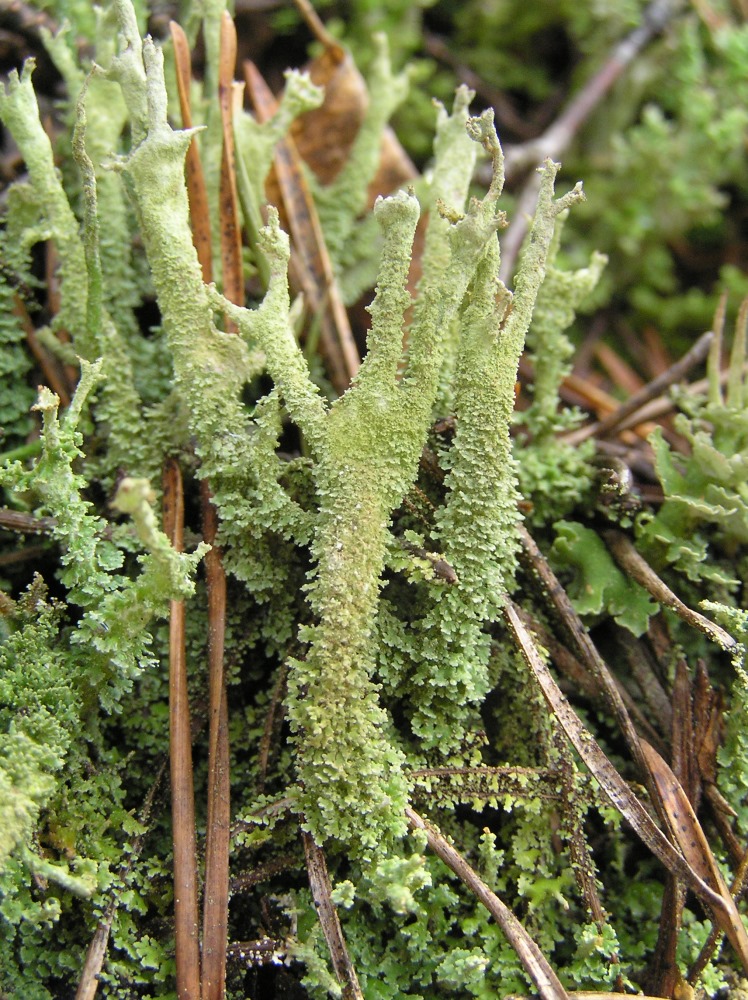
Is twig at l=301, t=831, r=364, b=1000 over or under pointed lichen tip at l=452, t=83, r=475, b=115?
under

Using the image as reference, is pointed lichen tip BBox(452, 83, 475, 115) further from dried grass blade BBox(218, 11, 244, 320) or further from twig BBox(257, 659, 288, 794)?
twig BBox(257, 659, 288, 794)

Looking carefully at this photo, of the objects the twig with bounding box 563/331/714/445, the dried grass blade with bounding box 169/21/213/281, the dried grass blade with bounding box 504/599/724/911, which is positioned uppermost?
the dried grass blade with bounding box 169/21/213/281

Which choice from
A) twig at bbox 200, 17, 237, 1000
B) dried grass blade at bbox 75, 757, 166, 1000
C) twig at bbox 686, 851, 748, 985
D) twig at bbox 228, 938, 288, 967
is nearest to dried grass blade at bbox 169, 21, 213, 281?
twig at bbox 200, 17, 237, 1000

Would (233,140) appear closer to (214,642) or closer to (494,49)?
(214,642)

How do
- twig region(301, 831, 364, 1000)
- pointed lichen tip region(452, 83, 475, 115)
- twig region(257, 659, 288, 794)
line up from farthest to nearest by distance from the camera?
pointed lichen tip region(452, 83, 475, 115), twig region(257, 659, 288, 794), twig region(301, 831, 364, 1000)

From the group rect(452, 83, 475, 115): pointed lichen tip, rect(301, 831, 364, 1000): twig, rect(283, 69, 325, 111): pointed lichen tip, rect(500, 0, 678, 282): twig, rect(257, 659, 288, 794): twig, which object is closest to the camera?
rect(301, 831, 364, 1000): twig

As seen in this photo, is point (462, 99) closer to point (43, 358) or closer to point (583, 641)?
point (43, 358)

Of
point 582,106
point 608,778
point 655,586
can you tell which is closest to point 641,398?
point 655,586
